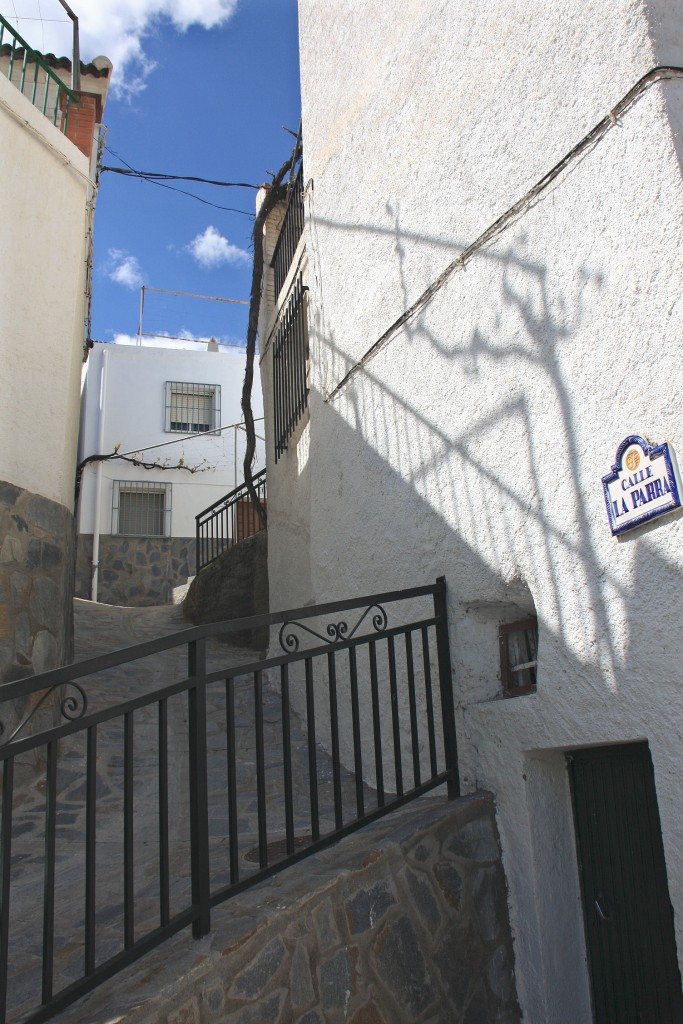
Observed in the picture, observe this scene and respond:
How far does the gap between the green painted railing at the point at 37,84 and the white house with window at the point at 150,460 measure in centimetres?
938

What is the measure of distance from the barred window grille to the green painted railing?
947 cm

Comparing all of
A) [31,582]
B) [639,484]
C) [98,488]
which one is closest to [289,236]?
[31,582]

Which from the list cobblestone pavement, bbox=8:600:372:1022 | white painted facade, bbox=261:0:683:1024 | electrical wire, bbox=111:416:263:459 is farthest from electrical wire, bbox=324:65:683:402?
electrical wire, bbox=111:416:263:459

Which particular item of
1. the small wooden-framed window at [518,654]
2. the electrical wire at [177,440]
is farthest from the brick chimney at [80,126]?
the electrical wire at [177,440]

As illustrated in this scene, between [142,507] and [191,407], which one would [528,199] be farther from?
[191,407]

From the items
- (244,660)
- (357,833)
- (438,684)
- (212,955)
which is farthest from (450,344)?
(244,660)

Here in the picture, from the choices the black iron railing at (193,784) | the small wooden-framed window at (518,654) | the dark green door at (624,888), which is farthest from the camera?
the small wooden-framed window at (518,654)

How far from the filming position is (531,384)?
3.47m

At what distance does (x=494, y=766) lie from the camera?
362 cm

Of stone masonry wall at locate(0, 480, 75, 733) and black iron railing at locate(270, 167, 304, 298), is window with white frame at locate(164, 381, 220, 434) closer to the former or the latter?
black iron railing at locate(270, 167, 304, 298)

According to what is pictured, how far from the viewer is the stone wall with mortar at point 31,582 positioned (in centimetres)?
504

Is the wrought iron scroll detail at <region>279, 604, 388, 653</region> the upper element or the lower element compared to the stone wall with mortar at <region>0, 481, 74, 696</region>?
lower

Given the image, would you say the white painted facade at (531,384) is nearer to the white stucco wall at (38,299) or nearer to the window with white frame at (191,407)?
the white stucco wall at (38,299)

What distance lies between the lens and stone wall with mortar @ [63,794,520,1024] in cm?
254
